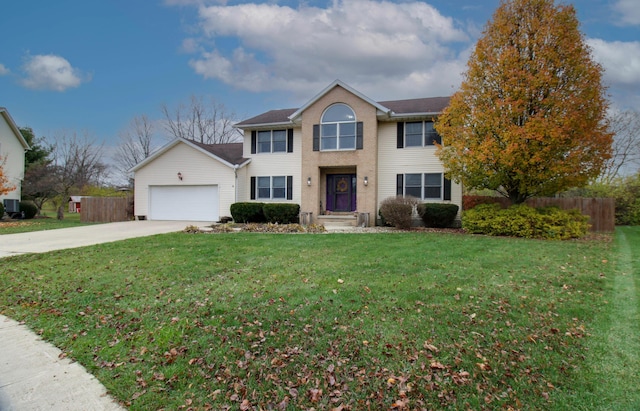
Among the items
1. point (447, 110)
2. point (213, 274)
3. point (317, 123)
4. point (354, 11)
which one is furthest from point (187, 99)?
point (213, 274)

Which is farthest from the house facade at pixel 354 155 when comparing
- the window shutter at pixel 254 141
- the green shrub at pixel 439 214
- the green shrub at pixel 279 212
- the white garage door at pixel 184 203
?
the white garage door at pixel 184 203

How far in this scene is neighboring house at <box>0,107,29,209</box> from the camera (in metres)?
21.7

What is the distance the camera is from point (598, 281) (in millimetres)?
5559

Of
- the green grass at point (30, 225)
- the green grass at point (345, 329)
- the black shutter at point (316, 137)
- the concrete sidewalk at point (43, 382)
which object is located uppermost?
the black shutter at point (316, 137)

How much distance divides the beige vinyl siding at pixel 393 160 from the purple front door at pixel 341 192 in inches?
58.1

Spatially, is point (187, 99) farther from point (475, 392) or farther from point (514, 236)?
point (475, 392)

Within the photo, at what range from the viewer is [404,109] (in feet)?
54.4

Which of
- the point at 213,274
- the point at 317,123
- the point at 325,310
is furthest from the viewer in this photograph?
the point at 317,123

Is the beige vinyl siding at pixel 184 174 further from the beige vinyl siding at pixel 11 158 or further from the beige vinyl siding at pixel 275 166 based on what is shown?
the beige vinyl siding at pixel 11 158

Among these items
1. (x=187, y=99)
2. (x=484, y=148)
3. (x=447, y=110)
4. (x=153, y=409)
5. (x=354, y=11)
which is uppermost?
(x=187, y=99)

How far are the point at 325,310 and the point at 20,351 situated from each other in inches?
130

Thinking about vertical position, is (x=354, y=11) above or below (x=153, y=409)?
above

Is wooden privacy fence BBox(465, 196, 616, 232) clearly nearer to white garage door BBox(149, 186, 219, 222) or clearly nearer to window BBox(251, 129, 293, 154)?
window BBox(251, 129, 293, 154)

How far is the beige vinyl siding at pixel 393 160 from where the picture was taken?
1603 centimetres
